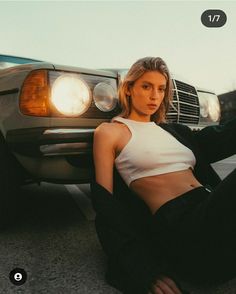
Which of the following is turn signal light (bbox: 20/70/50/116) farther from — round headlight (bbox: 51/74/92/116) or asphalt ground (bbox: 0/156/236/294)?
A: asphalt ground (bbox: 0/156/236/294)

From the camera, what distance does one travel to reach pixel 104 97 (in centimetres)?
223

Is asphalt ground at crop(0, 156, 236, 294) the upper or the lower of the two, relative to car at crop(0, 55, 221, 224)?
lower

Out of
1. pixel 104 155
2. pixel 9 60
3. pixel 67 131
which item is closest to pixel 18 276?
pixel 104 155

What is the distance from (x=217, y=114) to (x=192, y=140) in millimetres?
1282

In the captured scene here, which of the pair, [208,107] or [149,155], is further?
[208,107]

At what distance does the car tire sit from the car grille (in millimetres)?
1091

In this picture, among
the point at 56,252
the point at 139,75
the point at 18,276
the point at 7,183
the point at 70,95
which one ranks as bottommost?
the point at 56,252

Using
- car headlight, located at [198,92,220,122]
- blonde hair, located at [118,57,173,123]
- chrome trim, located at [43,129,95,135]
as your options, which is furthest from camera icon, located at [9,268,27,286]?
car headlight, located at [198,92,220,122]

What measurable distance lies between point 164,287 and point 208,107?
2134mm

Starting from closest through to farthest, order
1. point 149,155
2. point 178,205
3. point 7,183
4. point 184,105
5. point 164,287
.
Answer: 1. point 164,287
2. point 178,205
3. point 149,155
4. point 7,183
5. point 184,105

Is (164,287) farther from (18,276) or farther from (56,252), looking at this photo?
(56,252)

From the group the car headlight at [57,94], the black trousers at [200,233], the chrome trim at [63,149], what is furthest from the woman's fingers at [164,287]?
the car headlight at [57,94]

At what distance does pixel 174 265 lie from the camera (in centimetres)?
158

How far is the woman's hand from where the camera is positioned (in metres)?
1.30
